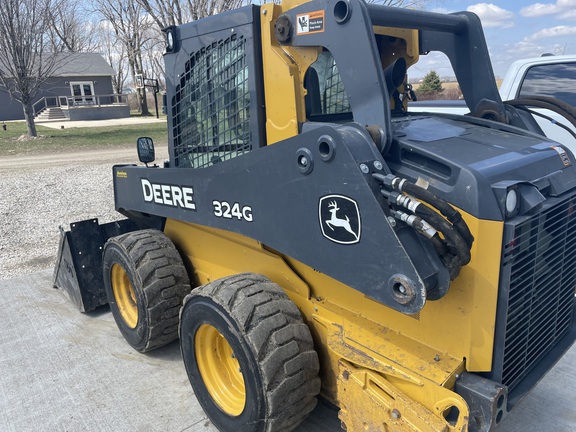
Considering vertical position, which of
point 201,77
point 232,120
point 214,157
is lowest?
point 214,157

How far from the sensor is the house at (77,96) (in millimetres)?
33688

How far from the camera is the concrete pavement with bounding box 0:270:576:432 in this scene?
10.3 ft

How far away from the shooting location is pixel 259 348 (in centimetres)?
246

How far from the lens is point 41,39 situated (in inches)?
727

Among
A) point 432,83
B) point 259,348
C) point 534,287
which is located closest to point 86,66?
point 432,83

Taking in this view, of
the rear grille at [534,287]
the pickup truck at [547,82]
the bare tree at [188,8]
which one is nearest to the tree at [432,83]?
the bare tree at [188,8]

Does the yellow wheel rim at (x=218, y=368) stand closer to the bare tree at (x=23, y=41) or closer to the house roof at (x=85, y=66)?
the bare tree at (x=23, y=41)

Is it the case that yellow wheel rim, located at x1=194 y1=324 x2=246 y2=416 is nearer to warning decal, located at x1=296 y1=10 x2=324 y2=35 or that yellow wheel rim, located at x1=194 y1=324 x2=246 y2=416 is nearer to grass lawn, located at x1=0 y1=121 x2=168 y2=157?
warning decal, located at x1=296 y1=10 x2=324 y2=35

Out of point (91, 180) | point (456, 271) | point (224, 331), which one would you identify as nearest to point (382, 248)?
point (456, 271)

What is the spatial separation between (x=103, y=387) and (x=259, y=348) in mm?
1663

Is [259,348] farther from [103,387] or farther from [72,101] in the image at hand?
[72,101]

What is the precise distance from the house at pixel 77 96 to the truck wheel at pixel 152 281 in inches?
1266

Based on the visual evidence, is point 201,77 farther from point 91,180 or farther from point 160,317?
point 91,180

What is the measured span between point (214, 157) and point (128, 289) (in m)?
1.61
